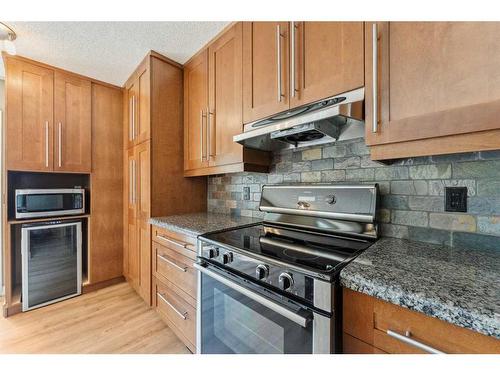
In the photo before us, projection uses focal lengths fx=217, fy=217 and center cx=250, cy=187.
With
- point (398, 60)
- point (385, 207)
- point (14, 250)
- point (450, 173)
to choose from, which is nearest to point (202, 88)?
point (398, 60)

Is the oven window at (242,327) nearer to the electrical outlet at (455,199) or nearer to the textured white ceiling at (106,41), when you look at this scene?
the electrical outlet at (455,199)

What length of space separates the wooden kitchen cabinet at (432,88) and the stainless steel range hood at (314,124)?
0.07m

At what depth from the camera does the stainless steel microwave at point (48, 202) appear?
77.8 inches

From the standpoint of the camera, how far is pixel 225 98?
164 cm

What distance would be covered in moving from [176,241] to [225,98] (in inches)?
43.7

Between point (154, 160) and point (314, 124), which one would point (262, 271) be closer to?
point (314, 124)

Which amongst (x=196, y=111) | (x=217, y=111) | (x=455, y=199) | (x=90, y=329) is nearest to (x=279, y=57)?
(x=217, y=111)

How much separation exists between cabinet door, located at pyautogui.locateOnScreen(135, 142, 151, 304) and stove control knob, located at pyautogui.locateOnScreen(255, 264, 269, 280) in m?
1.36

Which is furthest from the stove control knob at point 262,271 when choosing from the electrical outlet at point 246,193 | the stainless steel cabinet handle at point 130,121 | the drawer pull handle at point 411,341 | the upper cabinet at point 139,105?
the stainless steel cabinet handle at point 130,121

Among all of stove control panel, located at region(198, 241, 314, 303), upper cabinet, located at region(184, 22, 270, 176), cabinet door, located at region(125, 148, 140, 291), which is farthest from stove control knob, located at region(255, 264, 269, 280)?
cabinet door, located at region(125, 148, 140, 291)

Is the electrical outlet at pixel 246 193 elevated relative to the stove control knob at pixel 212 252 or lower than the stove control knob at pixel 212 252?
elevated

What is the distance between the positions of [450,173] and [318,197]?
0.60m

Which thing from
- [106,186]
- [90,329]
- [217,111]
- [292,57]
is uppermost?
[292,57]

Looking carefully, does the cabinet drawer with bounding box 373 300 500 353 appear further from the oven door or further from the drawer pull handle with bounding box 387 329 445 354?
the oven door
